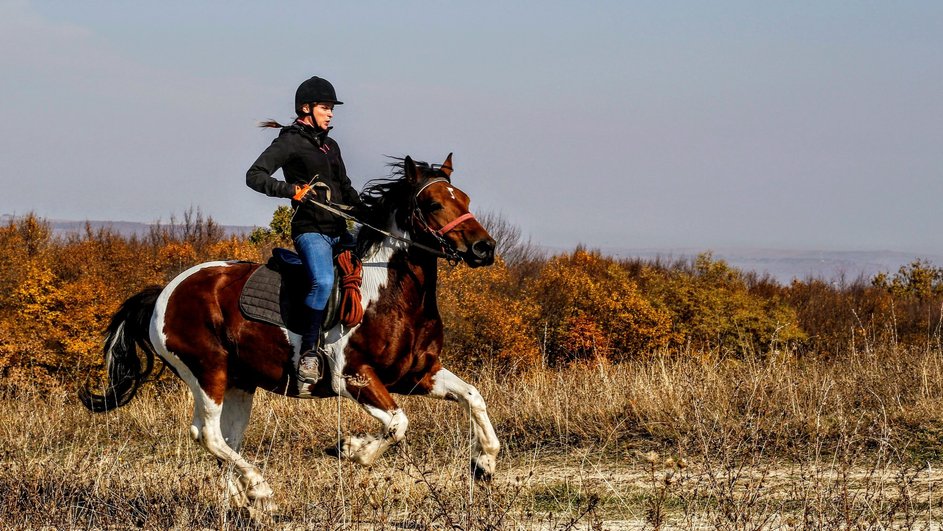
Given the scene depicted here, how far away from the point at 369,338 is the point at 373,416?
0.54 m

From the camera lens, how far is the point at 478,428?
705 cm

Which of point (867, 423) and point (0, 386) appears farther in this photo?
point (0, 386)

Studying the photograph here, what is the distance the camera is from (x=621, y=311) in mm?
24297

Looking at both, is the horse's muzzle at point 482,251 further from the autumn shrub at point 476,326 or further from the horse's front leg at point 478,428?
the autumn shrub at point 476,326

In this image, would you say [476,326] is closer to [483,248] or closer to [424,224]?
[424,224]

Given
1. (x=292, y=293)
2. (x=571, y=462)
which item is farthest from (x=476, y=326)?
(x=292, y=293)

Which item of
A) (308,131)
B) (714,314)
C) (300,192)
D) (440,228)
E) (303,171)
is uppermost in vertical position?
(308,131)

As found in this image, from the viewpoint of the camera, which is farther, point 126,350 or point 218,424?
point 126,350

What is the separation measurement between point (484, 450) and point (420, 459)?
162 centimetres

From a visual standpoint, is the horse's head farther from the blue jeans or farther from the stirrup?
the stirrup

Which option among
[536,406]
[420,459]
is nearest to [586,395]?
[536,406]

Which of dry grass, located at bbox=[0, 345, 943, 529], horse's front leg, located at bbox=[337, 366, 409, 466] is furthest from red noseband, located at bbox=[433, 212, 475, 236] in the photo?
dry grass, located at bbox=[0, 345, 943, 529]

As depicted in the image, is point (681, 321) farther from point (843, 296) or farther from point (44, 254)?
point (44, 254)

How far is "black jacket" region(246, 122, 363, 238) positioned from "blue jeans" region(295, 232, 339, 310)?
2.9 inches
